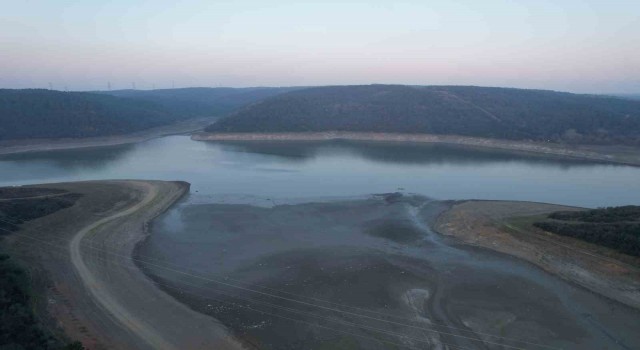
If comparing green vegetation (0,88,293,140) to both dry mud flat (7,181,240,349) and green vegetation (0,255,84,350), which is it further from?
green vegetation (0,255,84,350)

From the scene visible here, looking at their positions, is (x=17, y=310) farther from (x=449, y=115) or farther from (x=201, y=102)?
(x=201, y=102)

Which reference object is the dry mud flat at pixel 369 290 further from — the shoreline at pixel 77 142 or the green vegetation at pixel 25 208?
the shoreline at pixel 77 142

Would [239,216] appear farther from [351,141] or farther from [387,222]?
[351,141]

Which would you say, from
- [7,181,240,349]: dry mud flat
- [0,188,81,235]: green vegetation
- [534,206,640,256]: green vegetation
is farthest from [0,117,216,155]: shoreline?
[534,206,640,256]: green vegetation

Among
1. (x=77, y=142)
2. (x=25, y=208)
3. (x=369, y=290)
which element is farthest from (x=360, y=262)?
(x=77, y=142)

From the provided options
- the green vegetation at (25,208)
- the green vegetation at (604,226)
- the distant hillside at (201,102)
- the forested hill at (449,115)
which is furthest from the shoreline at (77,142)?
the green vegetation at (604,226)

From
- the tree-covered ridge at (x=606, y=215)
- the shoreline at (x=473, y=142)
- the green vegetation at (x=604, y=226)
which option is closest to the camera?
the green vegetation at (x=604, y=226)

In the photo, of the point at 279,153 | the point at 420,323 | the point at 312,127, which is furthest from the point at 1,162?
the point at 420,323
